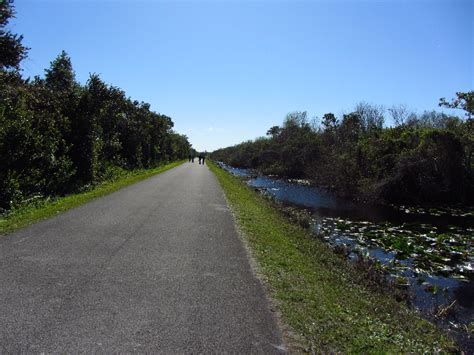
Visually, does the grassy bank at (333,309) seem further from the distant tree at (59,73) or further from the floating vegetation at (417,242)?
the distant tree at (59,73)

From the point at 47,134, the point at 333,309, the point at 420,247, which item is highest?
the point at 47,134

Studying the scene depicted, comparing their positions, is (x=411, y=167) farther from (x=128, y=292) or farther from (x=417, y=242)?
(x=128, y=292)

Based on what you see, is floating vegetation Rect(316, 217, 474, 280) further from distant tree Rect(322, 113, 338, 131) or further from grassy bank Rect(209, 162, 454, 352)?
distant tree Rect(322, 113, 338, 131)

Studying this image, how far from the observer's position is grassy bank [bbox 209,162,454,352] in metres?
4.90

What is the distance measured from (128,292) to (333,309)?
321 centimetres

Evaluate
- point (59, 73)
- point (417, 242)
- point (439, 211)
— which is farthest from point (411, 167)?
point (59, 73)

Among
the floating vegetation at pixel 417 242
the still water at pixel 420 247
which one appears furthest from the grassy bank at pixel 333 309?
the floating vegetation at pixel 417 242

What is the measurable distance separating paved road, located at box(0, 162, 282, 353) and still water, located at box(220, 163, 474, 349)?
4.62 m

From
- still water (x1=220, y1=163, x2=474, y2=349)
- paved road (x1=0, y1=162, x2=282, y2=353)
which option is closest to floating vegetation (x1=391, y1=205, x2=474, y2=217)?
still water (x1=220, y1=163, x2=474, y2=349)

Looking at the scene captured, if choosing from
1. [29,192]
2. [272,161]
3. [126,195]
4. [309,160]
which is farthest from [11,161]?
[272,161]

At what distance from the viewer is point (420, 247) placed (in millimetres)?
13797

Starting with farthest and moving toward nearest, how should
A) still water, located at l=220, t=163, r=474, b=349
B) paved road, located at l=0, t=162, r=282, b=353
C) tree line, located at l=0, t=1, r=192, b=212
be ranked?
tree line, located at l=0, t=1, r=192, b=212 → still water, located at l=220, t=163, r=474, b=349 → paved road, located at l=0, t=162, r=282, b=353

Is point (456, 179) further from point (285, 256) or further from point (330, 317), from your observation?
point (330, 317)

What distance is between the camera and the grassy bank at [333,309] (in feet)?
16.1
